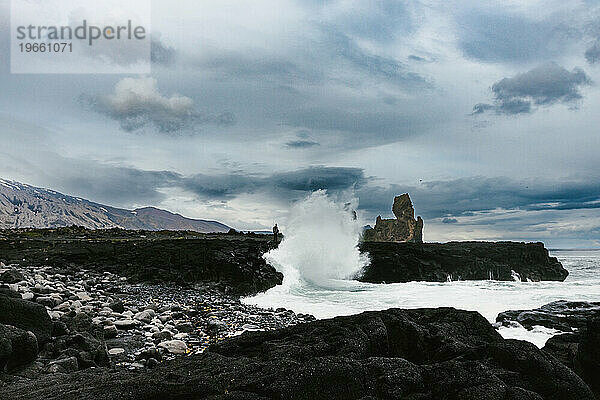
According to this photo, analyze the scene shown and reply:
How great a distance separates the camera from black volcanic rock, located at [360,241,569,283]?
34.9m

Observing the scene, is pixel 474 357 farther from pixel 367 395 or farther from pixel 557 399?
pixel 367 395

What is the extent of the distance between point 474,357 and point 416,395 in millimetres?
1465

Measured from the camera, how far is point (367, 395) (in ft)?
13.8

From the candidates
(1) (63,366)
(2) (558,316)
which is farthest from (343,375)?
(2) (558,316)

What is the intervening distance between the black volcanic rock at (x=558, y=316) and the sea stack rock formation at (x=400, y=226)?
54.7 meters

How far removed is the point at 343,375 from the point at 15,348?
5.75m

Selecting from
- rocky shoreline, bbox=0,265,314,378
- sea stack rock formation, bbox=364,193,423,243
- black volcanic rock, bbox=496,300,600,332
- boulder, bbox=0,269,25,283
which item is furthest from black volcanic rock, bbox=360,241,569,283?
boulder, bbox=0,269,25,283

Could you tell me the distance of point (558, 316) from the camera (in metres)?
14.6

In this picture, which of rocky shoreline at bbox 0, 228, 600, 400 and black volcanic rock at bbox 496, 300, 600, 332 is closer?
rocky shoreline at bbox 0, 228, 600, 400

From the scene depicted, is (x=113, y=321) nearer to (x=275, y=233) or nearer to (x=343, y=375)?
(x=343, y=375)

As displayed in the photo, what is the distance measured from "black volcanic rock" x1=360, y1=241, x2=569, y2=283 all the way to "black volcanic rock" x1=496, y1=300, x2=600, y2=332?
18.3 m

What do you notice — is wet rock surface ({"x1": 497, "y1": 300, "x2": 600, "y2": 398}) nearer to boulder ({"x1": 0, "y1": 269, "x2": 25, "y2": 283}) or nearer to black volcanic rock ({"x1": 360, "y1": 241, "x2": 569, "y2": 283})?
boulder ({"x1": 0, "y1": 269, "x2": 25, "y2": 283})

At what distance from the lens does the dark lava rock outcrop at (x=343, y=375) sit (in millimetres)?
4133

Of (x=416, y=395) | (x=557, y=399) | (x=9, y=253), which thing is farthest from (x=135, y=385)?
(x=9, y=253)
